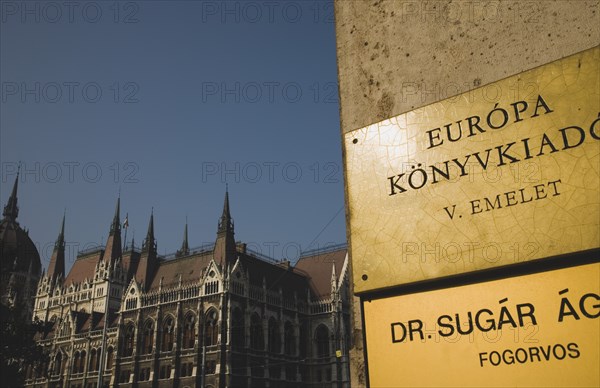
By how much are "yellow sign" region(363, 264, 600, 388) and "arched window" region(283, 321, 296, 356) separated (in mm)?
56873

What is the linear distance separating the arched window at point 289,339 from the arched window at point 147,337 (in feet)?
45.7

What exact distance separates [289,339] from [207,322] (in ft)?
39.6

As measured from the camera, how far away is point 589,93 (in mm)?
2189

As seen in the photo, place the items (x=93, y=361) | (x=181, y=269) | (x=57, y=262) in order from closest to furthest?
A: 1. (x=93, y=361)
2. (x=181, y=269)
3. (x=57, y=262)

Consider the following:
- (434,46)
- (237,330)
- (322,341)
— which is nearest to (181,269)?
(237,330)

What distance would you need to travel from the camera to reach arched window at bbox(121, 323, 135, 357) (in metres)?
54.3

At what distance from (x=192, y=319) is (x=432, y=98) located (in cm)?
5111

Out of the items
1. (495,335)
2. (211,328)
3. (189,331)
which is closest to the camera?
(495,335)

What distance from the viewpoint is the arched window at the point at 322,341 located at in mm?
60031

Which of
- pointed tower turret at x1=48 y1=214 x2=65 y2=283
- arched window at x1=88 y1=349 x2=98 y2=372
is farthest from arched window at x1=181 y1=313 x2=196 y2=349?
pointed tower turret at x1=48 y1=214 x2=65 y2=283

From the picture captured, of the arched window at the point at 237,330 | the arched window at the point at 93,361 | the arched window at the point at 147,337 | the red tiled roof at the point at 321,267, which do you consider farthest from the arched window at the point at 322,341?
the arched window at the point at 93,361

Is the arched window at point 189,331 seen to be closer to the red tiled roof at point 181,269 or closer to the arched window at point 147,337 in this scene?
the arched window at point 147,337

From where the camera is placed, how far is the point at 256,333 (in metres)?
53.5

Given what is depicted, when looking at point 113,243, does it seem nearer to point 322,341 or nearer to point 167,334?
point 167,334
